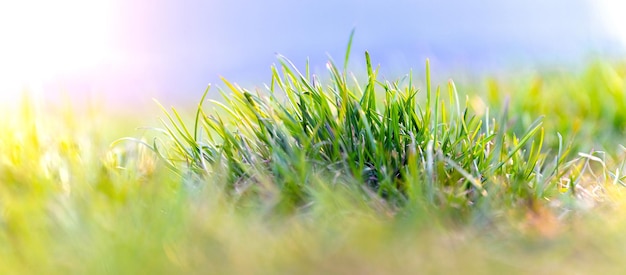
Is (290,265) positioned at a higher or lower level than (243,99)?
lower

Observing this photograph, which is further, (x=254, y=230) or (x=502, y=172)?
(x=502, y=172)

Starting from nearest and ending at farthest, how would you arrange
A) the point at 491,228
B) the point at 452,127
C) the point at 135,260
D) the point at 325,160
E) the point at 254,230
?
the point at 135,260 < the point at 254,230 < the point at 491,228 < the point at 325,160 < the point at 452,127

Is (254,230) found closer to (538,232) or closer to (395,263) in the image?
(395,263)

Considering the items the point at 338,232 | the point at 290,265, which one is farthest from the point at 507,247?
the point at 290,265

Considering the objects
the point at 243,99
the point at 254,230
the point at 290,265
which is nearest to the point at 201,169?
the point at 243,99

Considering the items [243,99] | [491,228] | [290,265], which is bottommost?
[491,228]

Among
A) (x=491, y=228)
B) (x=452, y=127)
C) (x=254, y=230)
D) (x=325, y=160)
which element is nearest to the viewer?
(x=254, y=230)
